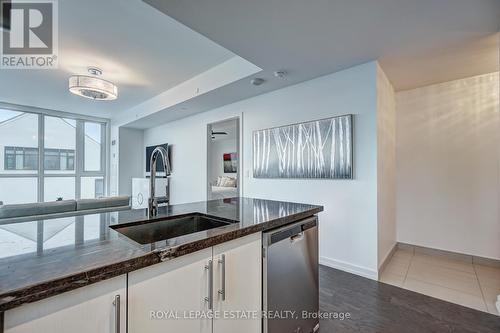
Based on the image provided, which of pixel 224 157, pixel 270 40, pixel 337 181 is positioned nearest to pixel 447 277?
pixel 337 181

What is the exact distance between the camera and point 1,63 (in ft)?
9.82

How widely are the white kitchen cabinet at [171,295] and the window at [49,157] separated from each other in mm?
6115

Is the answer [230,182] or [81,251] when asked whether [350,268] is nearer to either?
[81,251]

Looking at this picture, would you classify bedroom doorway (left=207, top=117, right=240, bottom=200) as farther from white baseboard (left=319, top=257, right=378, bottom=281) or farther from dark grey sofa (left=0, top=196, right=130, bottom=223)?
white baseboard (left=319, top=257, right=378, bottom=281)

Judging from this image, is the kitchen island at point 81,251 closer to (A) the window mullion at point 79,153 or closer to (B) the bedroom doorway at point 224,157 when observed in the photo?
(B) the bedroom doorway at point 224,157

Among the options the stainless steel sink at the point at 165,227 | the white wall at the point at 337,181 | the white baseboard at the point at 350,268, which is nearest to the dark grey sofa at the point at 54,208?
the white wall at the point at 337,181

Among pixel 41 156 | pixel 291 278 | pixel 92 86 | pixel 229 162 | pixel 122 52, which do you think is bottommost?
pixel 291 278

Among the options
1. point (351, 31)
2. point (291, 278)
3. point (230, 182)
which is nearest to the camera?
point (291, 278)

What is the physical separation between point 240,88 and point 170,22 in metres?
1.31

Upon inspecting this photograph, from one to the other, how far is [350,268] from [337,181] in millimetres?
1019

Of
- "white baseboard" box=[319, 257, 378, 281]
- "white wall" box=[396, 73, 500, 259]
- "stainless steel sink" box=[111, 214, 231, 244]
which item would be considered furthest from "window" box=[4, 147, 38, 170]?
"white wall" box=[396, 73, 500, 259]

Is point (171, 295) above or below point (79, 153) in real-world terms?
below

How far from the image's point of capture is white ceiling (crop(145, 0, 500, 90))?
1.71 meters

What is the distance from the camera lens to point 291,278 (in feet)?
4.55
